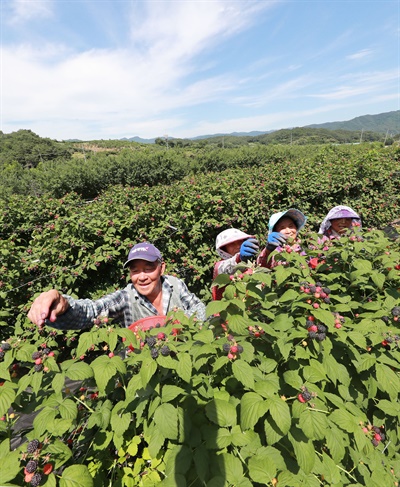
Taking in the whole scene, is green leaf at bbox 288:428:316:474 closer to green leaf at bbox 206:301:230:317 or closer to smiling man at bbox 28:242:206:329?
green leaf at bbox 206:301:230:317

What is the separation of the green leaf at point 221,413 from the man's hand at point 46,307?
96cm

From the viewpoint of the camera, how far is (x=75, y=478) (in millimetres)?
807

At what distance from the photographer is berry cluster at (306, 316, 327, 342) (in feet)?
3.98

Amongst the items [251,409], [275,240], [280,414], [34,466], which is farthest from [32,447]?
[275,240]

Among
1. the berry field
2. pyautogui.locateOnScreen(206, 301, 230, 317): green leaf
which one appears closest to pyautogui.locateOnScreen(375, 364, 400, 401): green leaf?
the berry field

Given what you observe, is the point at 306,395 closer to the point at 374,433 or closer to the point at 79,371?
the point at 374,433

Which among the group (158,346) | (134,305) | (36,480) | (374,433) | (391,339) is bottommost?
(374,433)

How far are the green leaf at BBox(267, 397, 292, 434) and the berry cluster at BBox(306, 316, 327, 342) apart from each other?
365mm

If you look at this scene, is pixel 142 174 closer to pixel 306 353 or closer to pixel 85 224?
pixel 85 224

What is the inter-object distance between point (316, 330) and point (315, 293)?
0.21m

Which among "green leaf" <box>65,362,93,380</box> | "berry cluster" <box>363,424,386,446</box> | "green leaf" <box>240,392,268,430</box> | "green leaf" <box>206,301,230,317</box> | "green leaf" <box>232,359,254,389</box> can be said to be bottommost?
"berry cluster" <box>363,424,386,446</box>

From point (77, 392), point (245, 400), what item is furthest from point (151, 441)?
point (77, 392)

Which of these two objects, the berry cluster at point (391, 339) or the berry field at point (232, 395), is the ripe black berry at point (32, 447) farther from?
the berry cluster at point (391, 339)

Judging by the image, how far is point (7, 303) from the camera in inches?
143
